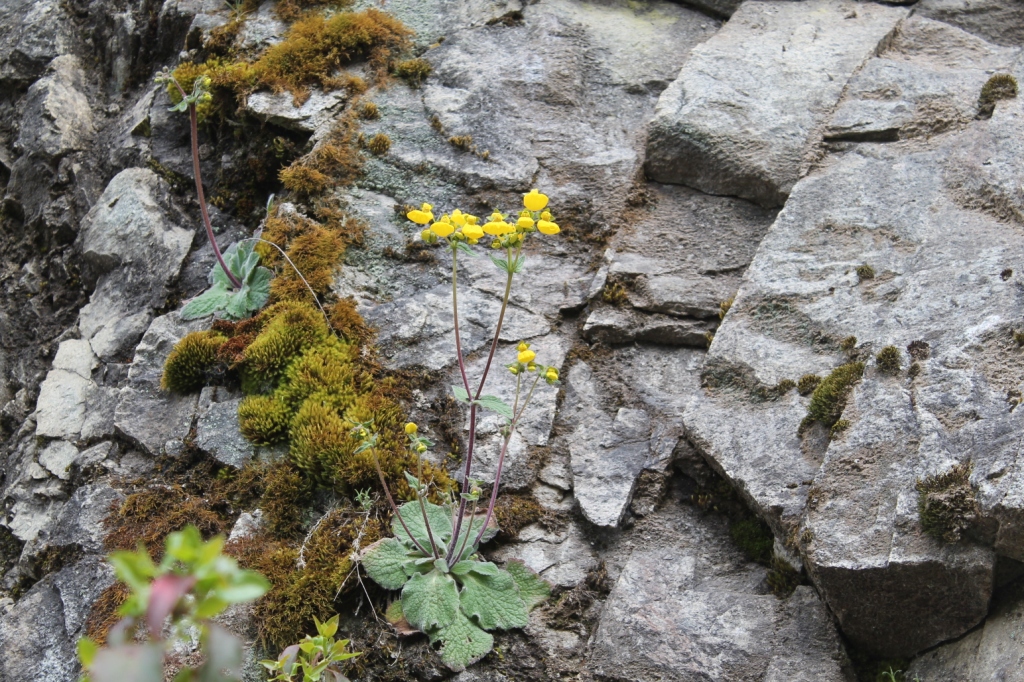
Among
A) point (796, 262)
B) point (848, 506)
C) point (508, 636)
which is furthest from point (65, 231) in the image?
point (848, 506)

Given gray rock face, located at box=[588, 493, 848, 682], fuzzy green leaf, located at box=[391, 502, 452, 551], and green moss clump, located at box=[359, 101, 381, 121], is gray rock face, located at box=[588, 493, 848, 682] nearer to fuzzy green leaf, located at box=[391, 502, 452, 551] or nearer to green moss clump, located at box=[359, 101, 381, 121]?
fuzzy green leaf, located at box=[391, 502, 452, 551]

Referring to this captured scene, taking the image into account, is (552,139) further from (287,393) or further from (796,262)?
(287,393)

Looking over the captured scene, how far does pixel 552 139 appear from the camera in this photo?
552cm

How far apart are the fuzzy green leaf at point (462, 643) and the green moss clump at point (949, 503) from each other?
1843 millimetres

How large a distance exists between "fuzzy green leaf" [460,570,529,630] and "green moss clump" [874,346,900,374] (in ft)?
6.40

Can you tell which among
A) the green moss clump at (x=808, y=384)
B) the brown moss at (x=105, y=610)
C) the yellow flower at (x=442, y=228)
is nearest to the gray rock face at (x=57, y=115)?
the brown moss at (x=105, y=610)

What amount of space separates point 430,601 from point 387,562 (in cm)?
28

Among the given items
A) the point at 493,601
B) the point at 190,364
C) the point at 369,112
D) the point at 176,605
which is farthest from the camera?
the point at 369,112

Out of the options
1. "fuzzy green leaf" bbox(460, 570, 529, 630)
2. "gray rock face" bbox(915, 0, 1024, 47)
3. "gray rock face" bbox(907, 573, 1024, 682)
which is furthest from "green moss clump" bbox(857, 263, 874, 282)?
"gray rock face" bbox(915, 0, 1024, 47)

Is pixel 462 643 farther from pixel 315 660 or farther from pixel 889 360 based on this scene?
pixel 889 360

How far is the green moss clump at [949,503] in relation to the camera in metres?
3.03

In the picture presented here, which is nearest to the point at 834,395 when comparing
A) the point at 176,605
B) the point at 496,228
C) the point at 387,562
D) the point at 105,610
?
the point at 496,228

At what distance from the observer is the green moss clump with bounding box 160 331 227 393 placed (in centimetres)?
447

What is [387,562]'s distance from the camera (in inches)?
141
